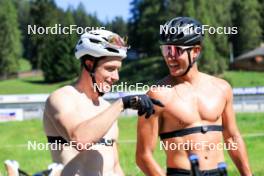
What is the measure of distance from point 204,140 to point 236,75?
76.8m

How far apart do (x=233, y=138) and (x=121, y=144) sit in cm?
1851

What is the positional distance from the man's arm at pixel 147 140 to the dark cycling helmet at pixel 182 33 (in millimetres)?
606

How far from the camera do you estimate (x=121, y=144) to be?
23938mm

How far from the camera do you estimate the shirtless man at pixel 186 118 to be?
519 cm

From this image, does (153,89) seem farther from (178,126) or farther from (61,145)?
(61,145)

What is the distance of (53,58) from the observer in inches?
3418

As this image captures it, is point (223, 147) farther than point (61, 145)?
Yes

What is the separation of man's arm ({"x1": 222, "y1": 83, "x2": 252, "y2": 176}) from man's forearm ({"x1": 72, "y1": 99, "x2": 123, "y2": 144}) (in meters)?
1.90

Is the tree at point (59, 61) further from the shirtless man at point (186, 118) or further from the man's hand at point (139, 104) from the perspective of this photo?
the man's hand at point (139, 104)

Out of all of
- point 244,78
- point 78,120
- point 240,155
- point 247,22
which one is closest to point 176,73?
point 240,155

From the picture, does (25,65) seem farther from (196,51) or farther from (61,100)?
(61,100)

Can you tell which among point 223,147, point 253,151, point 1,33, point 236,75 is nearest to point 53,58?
point 1,33

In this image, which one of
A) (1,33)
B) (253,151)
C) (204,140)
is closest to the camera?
(204,140)

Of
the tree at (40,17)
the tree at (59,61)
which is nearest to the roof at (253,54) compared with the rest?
the tree at (59,61)
